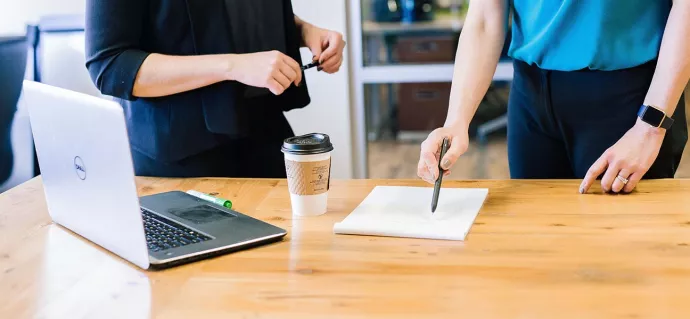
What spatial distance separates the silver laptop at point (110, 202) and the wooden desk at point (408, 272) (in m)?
0.03

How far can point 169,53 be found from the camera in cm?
165


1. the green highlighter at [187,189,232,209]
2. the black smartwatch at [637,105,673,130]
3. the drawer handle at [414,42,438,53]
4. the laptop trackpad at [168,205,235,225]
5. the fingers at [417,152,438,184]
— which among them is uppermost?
the black smartwatch at [637,105,673,130]

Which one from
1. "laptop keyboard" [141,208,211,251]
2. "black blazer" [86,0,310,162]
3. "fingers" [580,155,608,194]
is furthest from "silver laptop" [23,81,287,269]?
"fingers" [580,155,608,194]

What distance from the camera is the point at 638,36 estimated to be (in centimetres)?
147

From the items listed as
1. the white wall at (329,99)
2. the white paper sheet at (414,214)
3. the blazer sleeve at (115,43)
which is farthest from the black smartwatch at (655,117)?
the white wall at (329,99)

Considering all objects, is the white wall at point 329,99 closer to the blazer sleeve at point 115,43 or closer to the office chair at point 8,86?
the office chair at point 8,86

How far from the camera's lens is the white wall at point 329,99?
320cm

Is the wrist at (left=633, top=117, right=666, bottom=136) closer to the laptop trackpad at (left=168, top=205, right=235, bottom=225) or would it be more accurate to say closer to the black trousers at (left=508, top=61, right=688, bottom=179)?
the black trousers at (left=508, top=61, right=688, bottom=179)

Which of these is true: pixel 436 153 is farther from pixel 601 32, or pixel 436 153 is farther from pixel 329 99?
pixel 329 99

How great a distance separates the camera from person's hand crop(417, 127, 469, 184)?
4.57 feet

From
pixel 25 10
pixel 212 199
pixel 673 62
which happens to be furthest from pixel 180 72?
pixel 25 10

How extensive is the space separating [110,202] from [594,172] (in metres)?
0.84

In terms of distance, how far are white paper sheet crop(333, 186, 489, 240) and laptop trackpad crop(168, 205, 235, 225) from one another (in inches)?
8.3

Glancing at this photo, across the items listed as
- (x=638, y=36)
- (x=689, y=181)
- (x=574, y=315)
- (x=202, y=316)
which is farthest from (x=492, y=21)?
(x=202, y=316)
